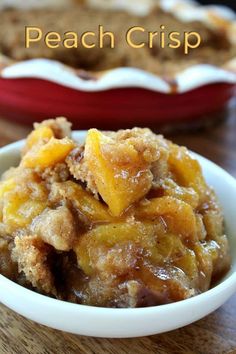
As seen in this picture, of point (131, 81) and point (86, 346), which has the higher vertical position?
point (131, 81)

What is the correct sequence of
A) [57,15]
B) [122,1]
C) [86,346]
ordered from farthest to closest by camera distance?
[122,1] < [57,15] < [86,346]

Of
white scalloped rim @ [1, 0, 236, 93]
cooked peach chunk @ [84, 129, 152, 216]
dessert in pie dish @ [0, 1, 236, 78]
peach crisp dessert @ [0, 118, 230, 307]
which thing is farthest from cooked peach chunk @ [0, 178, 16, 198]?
dessert in pie dish @ [0, 1, 236, 78]

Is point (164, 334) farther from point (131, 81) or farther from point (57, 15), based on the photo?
point (57, 15)

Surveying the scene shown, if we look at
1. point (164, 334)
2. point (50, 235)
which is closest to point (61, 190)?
point (50, 235)

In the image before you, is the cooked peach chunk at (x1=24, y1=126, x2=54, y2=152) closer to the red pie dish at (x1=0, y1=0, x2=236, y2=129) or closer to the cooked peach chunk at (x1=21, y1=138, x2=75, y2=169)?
the cooked peach chunk at (x1=21, y1=138, x2=75, y2=169)

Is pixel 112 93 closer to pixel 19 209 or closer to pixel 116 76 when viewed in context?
pixel 116 76

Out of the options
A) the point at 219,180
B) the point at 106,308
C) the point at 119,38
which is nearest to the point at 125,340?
the point at 106,308

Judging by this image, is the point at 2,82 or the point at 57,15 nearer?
the point at 2,82

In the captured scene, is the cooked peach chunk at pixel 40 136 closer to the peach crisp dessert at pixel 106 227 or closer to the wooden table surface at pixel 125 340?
the peach crisp dessert at pixel 106 227
